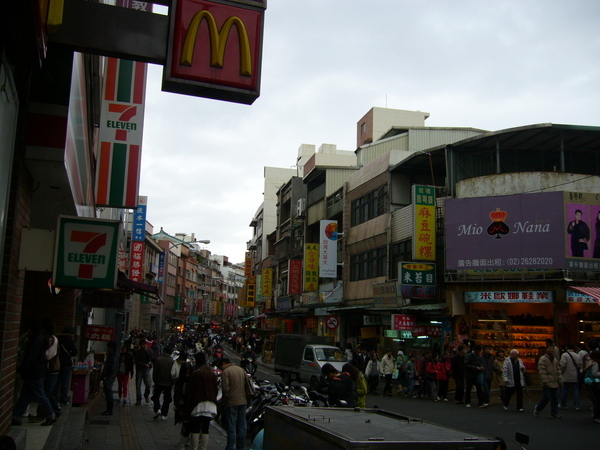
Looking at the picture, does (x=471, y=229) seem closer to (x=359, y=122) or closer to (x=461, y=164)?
(x=461, y=164)

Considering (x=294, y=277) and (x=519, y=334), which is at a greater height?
(x=294, y=277)

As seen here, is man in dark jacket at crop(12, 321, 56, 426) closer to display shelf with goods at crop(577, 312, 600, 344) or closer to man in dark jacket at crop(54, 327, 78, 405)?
man in dark jacket at crop(54, 327, 78, 405)

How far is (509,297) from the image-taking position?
22359 millimetres

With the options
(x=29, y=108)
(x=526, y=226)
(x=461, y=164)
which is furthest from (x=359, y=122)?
(x=29, y=108)

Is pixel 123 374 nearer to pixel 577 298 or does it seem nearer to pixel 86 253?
pixel 86 253

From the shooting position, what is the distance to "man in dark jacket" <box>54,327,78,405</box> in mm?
11538

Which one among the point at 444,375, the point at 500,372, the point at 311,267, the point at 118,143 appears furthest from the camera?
the point at 311,267

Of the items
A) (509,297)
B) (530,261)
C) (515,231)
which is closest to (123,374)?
(509,297)

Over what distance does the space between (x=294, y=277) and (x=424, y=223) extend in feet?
62.0

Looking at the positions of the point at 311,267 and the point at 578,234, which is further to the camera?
the point at 311,267

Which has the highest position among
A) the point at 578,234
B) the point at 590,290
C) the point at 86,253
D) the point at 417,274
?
the point at 578,234

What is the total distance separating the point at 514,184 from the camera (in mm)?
23531

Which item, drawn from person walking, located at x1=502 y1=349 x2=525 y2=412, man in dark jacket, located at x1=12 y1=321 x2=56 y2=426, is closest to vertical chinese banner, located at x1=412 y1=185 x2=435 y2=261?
person walking, located at x1=502 y1=349 x2=525 y2=412

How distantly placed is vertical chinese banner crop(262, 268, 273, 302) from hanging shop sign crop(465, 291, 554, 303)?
31.3 m
